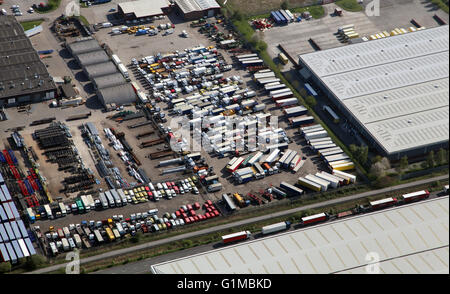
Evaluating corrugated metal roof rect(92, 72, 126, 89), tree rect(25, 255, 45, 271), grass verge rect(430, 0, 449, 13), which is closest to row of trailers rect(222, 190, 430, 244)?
tree rect(25, 255, 45, 271)

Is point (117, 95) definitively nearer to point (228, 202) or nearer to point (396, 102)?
point (228, 202)

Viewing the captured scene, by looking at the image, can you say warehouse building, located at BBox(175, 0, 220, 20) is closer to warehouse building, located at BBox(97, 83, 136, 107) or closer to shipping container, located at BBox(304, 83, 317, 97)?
warehouse building, located at BBox(97, 83, 136, 107)

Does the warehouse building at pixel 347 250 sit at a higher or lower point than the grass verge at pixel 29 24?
lower

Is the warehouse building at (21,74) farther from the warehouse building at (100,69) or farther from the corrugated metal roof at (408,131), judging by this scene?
the corrugated metal roof at (408,131)

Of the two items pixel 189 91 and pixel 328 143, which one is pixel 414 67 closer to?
pixel 328 143

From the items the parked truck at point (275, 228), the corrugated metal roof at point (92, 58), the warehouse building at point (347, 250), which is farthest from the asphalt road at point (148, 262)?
the corrugated metal roof at point (92, 58)
